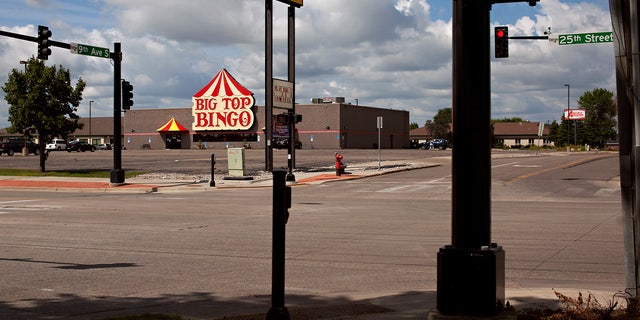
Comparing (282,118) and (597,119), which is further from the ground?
(597,119)

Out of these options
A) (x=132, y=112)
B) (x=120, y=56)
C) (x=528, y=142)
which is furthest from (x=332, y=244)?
(x=528, y=142)

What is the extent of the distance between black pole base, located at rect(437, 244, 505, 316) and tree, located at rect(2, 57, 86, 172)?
111ft

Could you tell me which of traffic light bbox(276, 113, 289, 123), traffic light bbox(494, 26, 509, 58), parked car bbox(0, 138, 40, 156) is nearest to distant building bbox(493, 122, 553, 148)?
parked car bbox(0, 138, 40, 156)

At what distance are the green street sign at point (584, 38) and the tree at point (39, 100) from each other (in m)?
24.7

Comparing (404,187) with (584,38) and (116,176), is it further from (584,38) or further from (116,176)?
(116,176)

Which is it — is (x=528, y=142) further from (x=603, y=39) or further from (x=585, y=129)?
(x=603, y=39)

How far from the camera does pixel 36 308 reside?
24.7ft

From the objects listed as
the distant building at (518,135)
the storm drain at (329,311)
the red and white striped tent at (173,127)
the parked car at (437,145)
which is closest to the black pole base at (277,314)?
the storm drain at (329,311)

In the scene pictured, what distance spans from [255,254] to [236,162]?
76.0 feet

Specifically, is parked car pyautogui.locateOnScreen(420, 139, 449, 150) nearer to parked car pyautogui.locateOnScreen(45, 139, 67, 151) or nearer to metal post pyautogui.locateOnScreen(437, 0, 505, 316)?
parked car pyautogui.locateOnScreen(45, 139, 67, 151)

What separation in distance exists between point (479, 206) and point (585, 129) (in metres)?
124

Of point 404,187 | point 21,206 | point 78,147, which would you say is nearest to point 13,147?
point 78,147

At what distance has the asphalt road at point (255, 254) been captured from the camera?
7.91 m

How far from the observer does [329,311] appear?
6.97m
